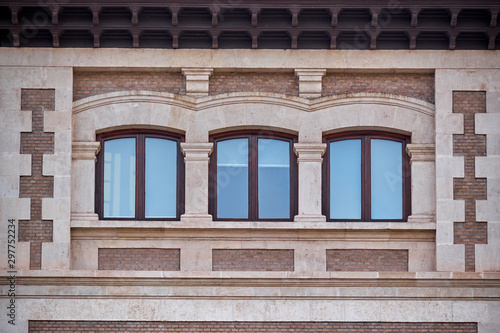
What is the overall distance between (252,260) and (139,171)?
268 centimetres

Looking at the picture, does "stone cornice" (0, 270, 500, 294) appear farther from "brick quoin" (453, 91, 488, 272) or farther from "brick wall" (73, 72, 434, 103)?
"brick wall" (73, 72, 434, 103)

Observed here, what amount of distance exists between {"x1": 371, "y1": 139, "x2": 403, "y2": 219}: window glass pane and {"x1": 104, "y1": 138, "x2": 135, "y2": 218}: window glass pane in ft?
14.7

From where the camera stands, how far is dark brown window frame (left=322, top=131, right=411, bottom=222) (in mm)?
17203

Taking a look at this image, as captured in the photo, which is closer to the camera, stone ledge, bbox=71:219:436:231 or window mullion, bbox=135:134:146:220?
stone ledge, bbox=71:219:436:231

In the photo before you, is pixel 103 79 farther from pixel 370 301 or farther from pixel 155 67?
pixel 370 301

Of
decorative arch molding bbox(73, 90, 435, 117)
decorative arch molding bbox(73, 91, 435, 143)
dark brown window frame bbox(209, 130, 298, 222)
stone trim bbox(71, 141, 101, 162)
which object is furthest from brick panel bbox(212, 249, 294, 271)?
stone trim bbox(71, 141, 101, 162)

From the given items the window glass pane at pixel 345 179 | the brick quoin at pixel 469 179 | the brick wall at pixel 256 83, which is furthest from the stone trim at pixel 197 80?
the brick quoin at pixel 469 179

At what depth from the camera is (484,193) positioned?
55.2 ft

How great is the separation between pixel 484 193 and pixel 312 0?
4.67m

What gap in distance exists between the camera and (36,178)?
16.8 metres

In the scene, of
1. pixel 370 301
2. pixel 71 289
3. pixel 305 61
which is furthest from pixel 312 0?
pixel 71 289

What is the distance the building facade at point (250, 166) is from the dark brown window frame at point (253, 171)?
0.03 metres

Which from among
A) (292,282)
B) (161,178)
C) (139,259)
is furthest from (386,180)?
(139,259)

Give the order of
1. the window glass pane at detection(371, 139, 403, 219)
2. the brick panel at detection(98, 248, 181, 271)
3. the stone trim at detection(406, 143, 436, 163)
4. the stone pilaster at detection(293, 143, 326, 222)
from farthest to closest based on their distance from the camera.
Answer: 1. the window glass pane at detection(371, 139, 403, 219)
2. the stone trim at detection(406, 143, 436, 163)
3. the stone pilaster at detection(293, 143, 326, 222)
4. the brick panel at detection(98, 248, 181, 271)
